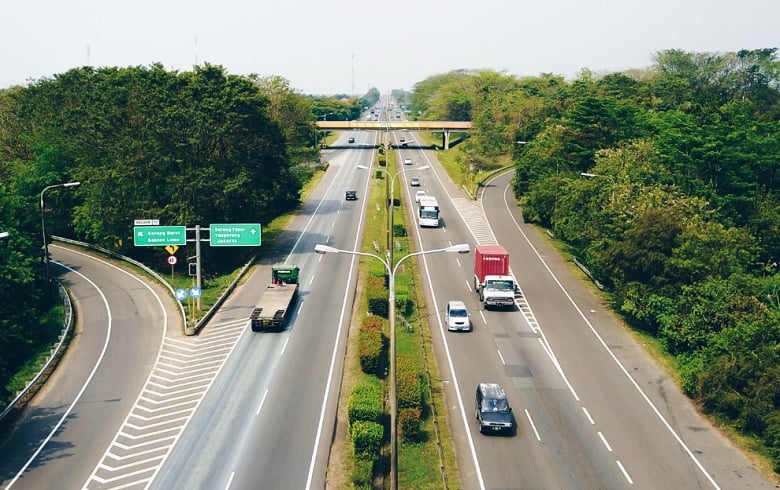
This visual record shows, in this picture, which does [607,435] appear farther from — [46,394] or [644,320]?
[46,394]

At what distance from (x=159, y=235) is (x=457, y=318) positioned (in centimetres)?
2573

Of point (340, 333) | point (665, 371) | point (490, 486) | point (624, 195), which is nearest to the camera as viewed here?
point (490, 486)

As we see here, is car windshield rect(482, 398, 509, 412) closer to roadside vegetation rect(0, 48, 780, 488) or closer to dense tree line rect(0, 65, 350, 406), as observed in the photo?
roadside vegetation rect(0, 48, 780, 488)

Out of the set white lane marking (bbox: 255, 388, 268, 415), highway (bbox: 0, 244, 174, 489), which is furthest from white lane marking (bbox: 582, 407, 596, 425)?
highway (bbox: 0, 244, 174, 489)

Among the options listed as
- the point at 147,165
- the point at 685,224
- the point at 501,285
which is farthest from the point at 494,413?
the point at 147,165

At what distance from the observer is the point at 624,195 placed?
203ft

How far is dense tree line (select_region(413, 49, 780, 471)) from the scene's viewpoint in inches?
1631

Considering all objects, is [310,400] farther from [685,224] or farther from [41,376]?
[685,224]

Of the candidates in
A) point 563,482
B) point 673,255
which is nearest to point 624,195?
point 673,255

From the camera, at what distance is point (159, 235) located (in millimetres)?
58094

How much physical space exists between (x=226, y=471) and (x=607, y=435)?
2000 centimetres

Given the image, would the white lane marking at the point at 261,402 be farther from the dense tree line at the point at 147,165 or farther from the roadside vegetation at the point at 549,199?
the dense tree line at the point at 147,165

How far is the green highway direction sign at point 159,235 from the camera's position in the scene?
57.6m

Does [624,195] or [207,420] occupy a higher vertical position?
[624,195]
